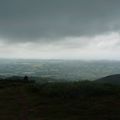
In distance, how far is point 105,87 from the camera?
41750 millimetres

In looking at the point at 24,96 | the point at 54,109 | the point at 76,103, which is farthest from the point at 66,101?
the point at 24,96

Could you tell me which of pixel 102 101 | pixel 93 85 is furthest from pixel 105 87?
pixel 102 101

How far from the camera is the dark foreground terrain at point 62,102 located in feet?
96.5

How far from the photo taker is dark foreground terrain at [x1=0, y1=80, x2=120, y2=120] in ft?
96.5

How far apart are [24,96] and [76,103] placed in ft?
27.6

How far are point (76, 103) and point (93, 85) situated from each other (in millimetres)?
7944

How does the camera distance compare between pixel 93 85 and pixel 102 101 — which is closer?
pixel 102 101

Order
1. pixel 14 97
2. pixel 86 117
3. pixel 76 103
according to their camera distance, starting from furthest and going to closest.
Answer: pixel 14 97 < pixel 76 103 < pixel 86 117

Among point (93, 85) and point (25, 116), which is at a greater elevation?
point (93, 85)

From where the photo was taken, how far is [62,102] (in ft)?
116

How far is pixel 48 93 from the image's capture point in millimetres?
39875

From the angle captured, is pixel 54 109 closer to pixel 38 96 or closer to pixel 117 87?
pixel 38 96

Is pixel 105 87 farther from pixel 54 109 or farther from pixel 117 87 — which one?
pixel 54 109

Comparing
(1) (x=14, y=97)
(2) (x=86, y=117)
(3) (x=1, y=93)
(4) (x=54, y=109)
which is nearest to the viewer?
(2) (x=86, y=117)
